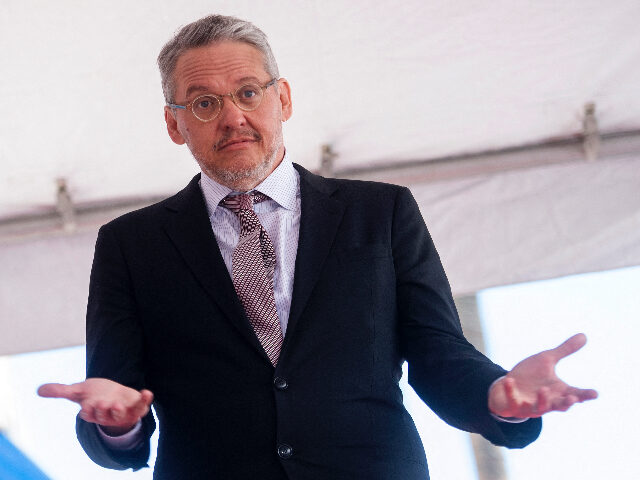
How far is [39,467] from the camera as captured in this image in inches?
51.4

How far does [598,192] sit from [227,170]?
2.78m

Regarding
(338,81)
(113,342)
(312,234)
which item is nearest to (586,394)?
(312,234)

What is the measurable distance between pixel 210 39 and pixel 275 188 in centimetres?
35

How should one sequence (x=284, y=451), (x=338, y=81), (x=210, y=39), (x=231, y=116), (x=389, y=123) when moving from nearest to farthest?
(x=284, y=451), (x=231, y=116), (x=210, y=39), (x=338, y=81), (x=389, y=123)

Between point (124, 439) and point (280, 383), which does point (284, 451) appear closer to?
point (280, 383)

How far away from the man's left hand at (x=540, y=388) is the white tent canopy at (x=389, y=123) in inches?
79.0

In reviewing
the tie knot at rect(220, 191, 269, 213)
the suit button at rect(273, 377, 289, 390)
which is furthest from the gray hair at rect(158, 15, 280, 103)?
the suit button at rect(273, 377, 289, 390)

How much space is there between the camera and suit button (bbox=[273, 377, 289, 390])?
1.58 meters

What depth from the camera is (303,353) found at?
1613mm

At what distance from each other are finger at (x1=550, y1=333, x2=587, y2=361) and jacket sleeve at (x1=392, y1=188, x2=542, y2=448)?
0.16m

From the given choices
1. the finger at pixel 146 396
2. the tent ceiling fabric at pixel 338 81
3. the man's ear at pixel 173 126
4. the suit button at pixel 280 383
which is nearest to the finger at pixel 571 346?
the suit button at pixel 280 383

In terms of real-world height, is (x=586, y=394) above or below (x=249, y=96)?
below

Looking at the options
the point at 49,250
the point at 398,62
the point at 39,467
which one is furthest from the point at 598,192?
the point at 39,467

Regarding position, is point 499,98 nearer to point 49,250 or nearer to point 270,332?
point 49,250
